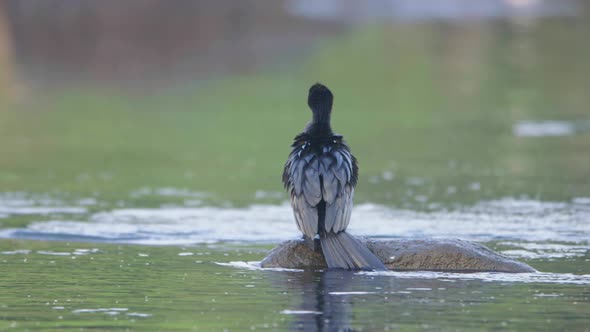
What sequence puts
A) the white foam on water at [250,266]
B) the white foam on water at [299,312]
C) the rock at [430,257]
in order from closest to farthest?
1. the white foam on water at [299,312]
2. the rock at [430,257]
3. the white foam on water at [250,266]

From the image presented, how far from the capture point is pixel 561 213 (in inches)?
655

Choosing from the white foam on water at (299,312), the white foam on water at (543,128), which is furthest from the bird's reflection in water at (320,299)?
the white foam on water at (543,128)

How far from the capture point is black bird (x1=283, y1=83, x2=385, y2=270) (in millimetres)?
11805

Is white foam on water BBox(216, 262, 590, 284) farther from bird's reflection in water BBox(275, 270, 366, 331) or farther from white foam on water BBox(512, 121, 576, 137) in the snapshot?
white foam on water BBox(512, 121, 576, 137)

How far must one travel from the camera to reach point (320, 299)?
1076cm

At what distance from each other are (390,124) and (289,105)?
4.20m

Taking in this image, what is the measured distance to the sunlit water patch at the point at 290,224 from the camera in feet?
49.6

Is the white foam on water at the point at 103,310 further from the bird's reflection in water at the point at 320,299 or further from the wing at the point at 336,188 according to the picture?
the wing at the point at 336,188

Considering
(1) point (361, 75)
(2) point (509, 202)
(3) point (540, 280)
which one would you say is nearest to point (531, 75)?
(1) point (361, 75)

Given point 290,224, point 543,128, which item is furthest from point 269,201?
point 543,128

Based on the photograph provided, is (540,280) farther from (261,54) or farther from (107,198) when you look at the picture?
(261,54)

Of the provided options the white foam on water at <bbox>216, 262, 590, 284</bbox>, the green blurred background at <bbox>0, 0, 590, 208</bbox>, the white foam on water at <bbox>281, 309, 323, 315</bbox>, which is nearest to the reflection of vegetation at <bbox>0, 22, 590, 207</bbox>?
the green blurred background at <bbox>0, 0, 590, 208</bbox>

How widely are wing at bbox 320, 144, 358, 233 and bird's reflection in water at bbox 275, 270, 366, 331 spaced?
17.0 inches

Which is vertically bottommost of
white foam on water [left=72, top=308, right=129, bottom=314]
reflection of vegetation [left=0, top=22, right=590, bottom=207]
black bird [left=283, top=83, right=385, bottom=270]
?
white foam on water [left=72, top=308, right=129, bottom=314]
